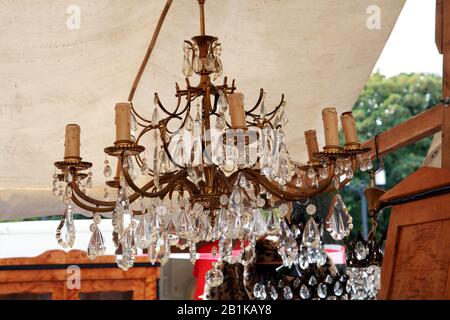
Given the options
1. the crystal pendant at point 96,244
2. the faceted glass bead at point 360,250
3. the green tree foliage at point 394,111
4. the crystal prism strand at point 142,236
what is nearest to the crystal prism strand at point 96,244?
the crystal pendant at point 96,244

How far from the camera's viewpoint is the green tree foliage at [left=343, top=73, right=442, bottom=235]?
74.1 feet

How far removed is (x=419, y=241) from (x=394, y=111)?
21940 mm

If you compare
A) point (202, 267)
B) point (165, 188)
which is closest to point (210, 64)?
point (165, 188)

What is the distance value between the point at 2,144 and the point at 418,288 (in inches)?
86.6

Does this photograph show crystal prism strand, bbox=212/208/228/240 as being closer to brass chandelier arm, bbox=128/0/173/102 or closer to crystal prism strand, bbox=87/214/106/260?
crystal prism strand, bbox=87/214/106/260

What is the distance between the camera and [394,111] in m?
23.9

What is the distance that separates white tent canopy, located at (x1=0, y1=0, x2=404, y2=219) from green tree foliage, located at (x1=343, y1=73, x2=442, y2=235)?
18141 millimetres

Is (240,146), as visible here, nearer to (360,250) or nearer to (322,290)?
(360,250)

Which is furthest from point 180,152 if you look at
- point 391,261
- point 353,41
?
point 353,41

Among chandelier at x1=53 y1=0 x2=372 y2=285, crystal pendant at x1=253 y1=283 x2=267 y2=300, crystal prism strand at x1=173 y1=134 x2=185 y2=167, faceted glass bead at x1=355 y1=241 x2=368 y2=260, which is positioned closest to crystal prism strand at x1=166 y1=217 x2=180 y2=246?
chandelier at x1=53 y1=0 x2=372 y2=285

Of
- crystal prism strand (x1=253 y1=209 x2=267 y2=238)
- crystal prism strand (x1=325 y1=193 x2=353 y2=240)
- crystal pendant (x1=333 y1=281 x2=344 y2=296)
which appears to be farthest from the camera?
crystal pendant (x1=333 y1=281 x2=344 y2=296)

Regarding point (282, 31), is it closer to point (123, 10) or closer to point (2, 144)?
point (123, 10)

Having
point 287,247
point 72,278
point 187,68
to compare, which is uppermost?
point 187,68

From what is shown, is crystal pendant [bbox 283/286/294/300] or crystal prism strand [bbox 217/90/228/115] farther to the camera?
crystal pendant [bbox 283/286/294/300]
